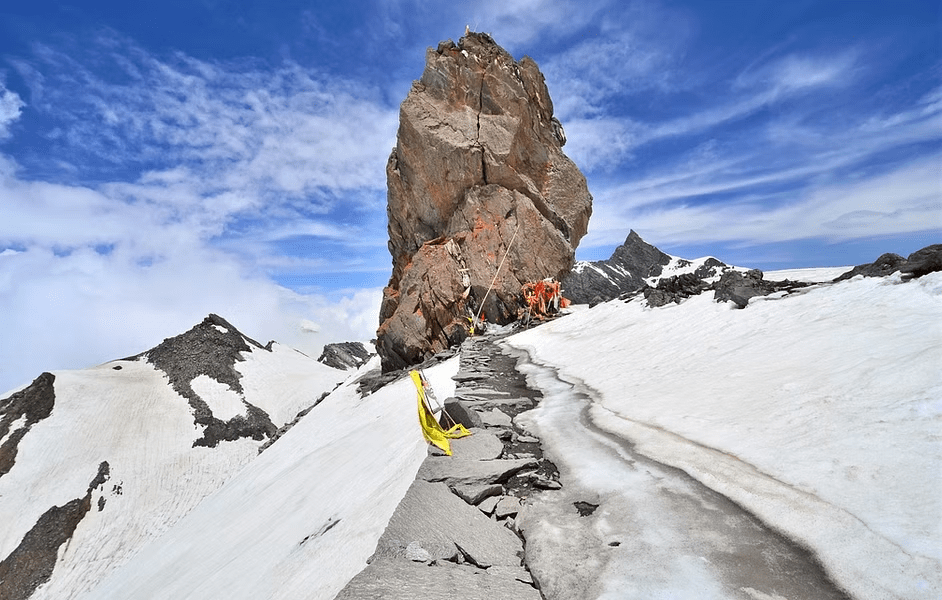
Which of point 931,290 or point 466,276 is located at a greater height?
point 466,276

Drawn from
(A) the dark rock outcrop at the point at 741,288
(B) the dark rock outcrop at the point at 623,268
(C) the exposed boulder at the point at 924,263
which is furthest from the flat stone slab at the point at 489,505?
(B) the dark rock outcrop at the point at 623,268

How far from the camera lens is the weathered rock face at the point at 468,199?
92.7ft

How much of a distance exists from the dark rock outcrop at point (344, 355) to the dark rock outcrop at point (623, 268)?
53.2 meters

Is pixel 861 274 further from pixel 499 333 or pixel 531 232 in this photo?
pixel 531 232

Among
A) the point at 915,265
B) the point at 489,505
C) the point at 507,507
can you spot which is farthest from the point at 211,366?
the point at 915,265

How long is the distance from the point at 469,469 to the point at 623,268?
434 feet

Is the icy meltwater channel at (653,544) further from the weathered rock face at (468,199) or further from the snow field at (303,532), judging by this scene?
the weathered rock face at (468,199)

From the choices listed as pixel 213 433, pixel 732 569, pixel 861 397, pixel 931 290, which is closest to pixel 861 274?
pixel 931 290

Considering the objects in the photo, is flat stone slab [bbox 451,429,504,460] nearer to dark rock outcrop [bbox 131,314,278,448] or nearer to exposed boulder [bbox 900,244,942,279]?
exposed boulder [bbox 900,244,942,279]

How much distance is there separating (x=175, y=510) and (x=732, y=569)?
138 ft

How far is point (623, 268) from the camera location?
418 ft

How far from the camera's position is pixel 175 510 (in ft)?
107

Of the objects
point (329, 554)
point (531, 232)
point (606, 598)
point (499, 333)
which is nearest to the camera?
point (606, 598)

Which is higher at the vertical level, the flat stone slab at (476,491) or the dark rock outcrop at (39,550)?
the flat stone slab at (476,491)
